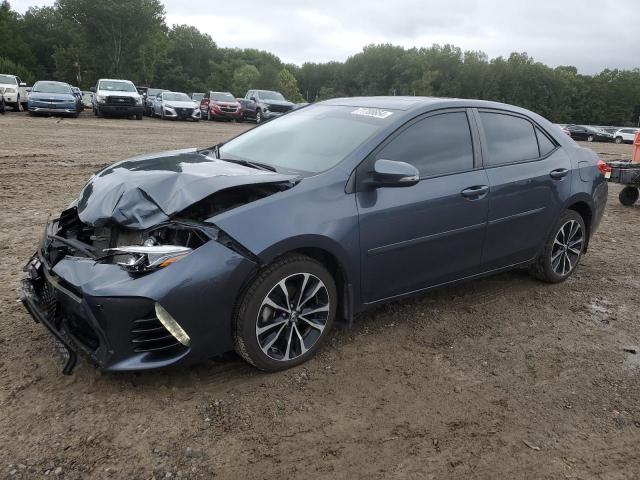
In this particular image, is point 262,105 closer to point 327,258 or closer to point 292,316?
point 327,258

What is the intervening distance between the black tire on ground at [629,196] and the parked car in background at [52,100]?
20393mm

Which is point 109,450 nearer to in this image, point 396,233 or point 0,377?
point 0,377

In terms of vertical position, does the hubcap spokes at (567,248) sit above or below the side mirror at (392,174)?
below

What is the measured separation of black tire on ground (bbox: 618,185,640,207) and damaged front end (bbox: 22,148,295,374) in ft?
28.2

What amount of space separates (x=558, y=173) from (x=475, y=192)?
1149mm

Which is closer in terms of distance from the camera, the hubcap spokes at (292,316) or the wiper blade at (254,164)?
the hubcap spokes at (292,316)

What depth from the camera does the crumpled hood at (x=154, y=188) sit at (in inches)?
124

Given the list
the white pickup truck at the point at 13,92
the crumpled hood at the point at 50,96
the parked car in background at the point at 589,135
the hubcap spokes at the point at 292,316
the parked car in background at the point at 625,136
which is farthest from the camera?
the parked car in background at the point at 589,135

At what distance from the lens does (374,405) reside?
3.07 metres

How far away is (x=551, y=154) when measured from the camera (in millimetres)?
4805

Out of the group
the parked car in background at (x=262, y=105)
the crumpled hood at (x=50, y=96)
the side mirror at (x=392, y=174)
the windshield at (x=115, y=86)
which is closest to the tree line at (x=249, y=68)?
the parked car in background at (x=262, y=105)

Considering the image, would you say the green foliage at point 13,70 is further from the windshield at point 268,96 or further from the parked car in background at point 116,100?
the windshield at point 268,96

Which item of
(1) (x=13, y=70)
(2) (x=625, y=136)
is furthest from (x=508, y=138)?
(1) (x=13, y=70)

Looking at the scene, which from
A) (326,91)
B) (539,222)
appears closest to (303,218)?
(539,222)
